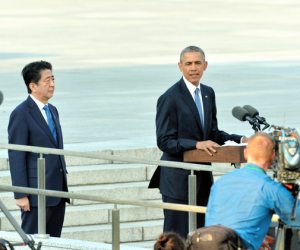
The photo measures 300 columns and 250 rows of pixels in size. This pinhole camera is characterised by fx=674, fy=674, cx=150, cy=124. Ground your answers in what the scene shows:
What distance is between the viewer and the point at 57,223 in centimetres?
544

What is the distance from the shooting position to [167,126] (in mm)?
4734

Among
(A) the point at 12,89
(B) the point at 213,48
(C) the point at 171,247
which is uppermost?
(B) the point at 213,48

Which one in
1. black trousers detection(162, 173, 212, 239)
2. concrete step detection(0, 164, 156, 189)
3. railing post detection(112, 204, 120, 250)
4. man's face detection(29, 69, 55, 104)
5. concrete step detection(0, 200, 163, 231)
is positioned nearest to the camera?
railing post detection(112, 204, 120, 250)

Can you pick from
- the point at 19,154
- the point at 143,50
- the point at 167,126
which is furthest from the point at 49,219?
the point at 143,50

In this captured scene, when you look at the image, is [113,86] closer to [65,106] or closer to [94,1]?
[65,106]

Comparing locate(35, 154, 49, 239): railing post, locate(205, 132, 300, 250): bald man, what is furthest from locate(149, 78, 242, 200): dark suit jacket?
locate(205, 132, 300, 250): bald man

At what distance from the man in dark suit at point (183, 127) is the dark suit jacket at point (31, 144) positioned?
935mm

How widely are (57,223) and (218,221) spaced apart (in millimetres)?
2429

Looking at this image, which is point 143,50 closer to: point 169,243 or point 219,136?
point 219,136

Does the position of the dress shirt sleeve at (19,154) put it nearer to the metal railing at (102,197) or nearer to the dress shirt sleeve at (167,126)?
the metal railing at (102,197)

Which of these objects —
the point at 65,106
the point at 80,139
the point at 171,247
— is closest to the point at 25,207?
the point at 171,247

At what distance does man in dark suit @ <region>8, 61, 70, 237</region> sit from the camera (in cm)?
519

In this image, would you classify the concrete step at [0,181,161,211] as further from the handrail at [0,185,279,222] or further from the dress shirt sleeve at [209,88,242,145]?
the dress shirt sleeve at [209,88,242,145]

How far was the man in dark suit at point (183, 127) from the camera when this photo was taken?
15.6 ft
